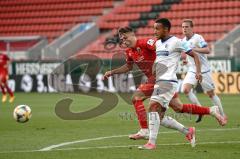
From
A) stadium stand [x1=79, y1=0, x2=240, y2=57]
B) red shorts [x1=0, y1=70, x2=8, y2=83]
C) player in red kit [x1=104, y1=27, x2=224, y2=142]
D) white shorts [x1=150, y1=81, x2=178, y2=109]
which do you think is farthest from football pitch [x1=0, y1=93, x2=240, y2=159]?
stadium stand [x1=79, y1=0, x2=240, y2=57]

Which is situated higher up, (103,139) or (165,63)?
(165,63)

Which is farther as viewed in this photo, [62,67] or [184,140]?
[62,67]

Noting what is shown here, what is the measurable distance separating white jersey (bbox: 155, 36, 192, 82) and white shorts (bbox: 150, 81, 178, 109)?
0.08 meters

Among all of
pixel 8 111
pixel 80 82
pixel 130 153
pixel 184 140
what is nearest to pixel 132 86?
pixel 80 82

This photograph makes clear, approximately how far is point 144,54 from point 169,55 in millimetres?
937

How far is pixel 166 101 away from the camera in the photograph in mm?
10000

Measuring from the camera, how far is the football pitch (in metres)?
9.31

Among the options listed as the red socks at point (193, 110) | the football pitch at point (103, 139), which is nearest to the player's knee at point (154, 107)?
the football pitch at point (103, 139)

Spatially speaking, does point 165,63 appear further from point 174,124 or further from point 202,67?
point 202,67

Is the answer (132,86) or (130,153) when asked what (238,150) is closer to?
(130,153)

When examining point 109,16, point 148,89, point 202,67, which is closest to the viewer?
point 148,89

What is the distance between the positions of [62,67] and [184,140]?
748 inches

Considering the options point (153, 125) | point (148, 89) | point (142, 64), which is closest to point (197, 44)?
point (142, 64)

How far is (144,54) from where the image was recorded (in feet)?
36.0
